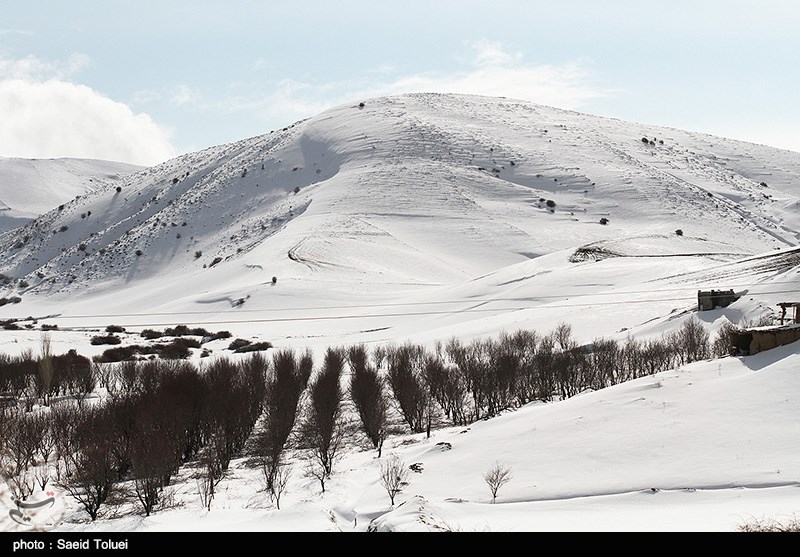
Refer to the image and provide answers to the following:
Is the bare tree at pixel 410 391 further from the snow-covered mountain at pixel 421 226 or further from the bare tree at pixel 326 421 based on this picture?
the snow-covered mountain at pixel 421 226

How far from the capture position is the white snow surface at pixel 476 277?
15.5 meters

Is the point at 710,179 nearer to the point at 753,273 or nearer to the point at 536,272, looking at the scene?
the point at 536,272

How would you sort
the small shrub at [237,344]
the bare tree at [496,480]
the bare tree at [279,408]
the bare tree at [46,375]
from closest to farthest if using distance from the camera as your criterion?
1. the bare tree at [496,480]
2. the bare tree at [279,408]
3. the bare tree at [46,375]
4. the small shrub at [237,344]

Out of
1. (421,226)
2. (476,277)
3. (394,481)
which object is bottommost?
(476,277)

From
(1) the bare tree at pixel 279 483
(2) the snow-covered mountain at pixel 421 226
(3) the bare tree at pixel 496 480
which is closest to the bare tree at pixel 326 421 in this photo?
(1) the bare tree at pixel 279 483

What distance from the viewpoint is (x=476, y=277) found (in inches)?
3366

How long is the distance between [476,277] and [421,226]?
16486mm

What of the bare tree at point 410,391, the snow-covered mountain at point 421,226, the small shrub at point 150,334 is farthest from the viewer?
the snow-covered mountain at point 421,226

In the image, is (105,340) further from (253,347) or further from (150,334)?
(253,347)

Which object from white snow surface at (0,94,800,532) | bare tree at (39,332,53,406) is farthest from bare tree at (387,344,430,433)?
bare tree at (39,332,53,406)

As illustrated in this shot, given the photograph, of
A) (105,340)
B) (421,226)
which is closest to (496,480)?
(105,340)

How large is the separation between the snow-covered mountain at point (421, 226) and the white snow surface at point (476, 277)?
1.53ft

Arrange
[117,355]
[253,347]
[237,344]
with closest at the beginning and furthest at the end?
[117,355]
[253,347]
[237,344]
